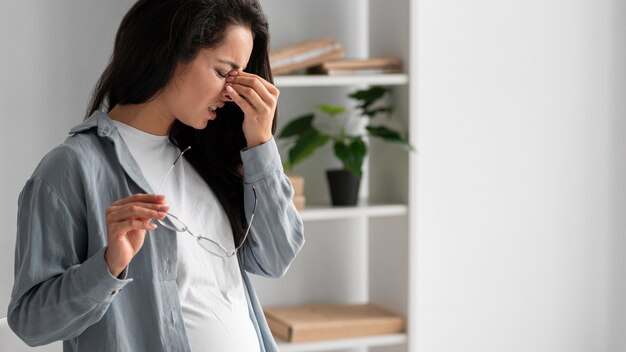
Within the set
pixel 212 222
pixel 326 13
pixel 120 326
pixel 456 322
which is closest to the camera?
pixel 120 326

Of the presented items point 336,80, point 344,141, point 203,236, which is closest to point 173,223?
point 203,236

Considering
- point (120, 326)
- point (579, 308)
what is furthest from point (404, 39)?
point (120, 326)

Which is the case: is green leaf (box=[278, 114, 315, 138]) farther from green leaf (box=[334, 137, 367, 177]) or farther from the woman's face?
the woman's face

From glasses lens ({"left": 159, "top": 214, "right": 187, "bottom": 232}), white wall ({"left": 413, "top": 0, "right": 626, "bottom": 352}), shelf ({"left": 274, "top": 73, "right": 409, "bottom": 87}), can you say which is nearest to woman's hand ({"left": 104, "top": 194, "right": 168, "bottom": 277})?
glasses lens ({"left": 159, "top": 214, "right": 187, "bottom": 232})

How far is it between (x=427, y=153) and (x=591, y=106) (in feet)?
1.95

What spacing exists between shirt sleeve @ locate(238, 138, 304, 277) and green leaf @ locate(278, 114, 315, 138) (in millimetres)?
982

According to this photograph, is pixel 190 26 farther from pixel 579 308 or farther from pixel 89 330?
pixel 579 308

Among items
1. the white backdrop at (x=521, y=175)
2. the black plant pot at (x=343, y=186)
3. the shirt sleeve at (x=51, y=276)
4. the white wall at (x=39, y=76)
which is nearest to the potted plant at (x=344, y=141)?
the black plant pot at (x=343, y=186)

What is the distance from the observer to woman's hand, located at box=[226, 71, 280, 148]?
56.0 inches

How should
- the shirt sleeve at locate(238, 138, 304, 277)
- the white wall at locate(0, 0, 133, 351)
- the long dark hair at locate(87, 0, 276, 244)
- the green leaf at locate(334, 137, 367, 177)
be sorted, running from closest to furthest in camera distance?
the long dark hair at locate(87, 0, 276, 244) < the shirt sleeve at locate(238, 138, 304, 277) < the white wall at locate(0, 0, 133, 351) < the green leaf at locate(334, 137, 367, 177)

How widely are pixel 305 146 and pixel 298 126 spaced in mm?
76

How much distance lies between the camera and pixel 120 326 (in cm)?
134

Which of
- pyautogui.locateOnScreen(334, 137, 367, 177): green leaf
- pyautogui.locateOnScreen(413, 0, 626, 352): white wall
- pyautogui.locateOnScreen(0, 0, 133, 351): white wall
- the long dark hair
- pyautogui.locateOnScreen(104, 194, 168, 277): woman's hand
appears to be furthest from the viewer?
pyautogui.locateOnScreen(413, 0, 626, 352): white wall

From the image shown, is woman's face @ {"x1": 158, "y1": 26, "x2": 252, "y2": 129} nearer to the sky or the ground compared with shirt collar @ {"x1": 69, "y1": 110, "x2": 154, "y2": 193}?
nearer to the sky
